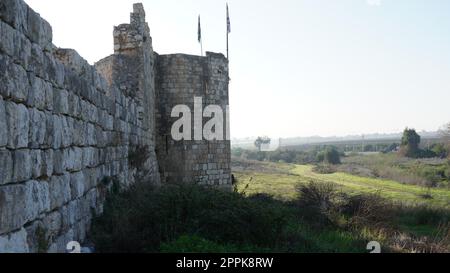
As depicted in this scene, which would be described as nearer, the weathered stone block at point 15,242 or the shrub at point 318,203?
the weathered stone block at point 15,242

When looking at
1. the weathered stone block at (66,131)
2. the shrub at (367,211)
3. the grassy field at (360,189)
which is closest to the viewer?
the weathered stone block at (66,131)

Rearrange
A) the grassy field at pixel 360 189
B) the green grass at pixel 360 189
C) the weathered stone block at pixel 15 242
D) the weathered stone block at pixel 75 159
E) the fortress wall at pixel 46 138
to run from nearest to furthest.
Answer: the weathered stone block at pixel 15 242 < the fortress wall at pixel 46 138 < the weathered stone block at pixel 75 159 < the green grass at pixel 360 189 < the grassy field at pixel 360 189

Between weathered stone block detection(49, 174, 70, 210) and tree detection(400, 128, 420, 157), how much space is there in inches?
2552

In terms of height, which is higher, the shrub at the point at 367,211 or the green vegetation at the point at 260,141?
the green vegetation at the point at 260,141

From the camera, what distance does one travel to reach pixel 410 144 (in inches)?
2643

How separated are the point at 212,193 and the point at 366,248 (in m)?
3.16

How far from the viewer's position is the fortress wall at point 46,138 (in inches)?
154

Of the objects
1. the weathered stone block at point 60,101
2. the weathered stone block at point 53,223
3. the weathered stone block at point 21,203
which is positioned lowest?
the weathered stone block at point 53,223

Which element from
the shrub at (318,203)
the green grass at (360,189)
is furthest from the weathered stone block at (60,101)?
the green grass at (360,189)

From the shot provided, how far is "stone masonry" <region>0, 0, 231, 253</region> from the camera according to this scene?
397 centimetres

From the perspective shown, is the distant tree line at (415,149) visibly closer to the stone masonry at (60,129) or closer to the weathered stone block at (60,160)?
the stone masonry at (60,129)

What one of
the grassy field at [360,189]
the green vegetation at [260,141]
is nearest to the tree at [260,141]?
the green vegetation at [260,141]

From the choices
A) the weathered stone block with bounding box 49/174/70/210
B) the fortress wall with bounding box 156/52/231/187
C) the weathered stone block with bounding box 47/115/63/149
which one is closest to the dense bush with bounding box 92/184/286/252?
the weathered stone block with bounding box 49/174/70/210

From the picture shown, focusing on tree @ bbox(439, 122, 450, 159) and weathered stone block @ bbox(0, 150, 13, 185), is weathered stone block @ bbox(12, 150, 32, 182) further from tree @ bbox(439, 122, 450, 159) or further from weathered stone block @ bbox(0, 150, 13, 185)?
tree @ bbox(439, 122, 450, 159)
